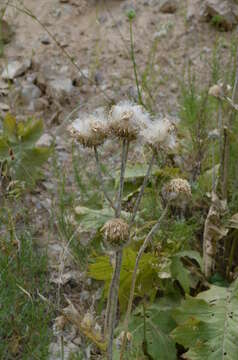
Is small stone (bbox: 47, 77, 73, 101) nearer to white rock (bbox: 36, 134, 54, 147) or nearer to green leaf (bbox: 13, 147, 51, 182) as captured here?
white rock (bbox: 36, 134, 54, 147)

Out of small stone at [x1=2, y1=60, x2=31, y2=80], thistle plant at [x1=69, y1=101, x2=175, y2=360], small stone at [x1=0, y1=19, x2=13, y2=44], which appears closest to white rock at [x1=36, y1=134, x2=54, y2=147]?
small stone at [x1=2, y1=60, x2=31, y2=80]

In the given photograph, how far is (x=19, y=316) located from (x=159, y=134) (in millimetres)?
1086

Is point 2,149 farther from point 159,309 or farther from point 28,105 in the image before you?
point 159,309

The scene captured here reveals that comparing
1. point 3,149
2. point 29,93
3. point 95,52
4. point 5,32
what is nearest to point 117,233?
point 3,149

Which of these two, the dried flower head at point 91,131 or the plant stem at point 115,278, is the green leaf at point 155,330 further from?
the dried flower head at point 91,131

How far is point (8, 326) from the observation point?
238 cm

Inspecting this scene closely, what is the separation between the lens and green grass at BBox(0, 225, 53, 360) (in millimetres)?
2307

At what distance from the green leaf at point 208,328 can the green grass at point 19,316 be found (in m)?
0.54

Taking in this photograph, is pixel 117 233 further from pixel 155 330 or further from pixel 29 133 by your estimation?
pixel 29 133

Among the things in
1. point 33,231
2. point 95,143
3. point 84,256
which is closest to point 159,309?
point 84,256

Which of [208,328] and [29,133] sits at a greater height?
[29,133]

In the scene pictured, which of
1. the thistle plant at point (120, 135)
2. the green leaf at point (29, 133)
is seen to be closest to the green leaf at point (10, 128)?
the green leaf at point (29, 133)

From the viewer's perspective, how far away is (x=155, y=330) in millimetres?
2467

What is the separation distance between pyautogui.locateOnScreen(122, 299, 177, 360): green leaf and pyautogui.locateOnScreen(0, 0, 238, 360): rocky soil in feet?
4.91
